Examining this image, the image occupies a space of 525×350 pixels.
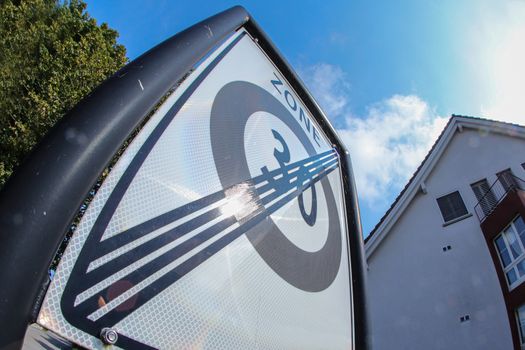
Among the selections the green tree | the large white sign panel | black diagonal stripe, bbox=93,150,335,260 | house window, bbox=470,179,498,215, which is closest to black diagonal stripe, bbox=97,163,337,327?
the large white sign panel

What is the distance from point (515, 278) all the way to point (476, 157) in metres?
5.82

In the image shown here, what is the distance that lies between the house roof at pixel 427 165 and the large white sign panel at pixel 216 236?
16.0 metres

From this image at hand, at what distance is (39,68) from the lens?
676 centimetres

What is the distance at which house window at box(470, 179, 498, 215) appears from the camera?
15898 millimetres

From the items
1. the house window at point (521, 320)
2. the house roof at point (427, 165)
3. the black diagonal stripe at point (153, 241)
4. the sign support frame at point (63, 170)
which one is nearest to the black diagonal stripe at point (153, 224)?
the black diagonal stripe at point (153, 241)

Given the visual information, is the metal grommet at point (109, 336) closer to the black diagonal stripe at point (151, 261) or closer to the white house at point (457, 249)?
the black diagonal stripe at point (151, 261)

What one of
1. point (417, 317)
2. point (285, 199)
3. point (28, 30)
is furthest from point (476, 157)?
point (285, 199)

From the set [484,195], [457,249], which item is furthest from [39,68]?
[484,195]

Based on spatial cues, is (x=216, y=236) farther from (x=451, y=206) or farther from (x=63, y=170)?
(x=451, y=206)

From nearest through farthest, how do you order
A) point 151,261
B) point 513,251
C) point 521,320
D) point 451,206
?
point 151,261
point 521,320
point 513,251
point 451,206

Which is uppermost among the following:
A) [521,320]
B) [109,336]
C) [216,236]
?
[521,320]

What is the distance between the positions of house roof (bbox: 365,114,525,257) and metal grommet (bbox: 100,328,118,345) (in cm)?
1707

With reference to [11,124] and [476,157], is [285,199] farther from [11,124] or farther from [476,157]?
[476,157]

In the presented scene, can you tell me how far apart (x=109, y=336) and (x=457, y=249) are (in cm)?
1711
